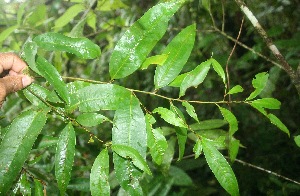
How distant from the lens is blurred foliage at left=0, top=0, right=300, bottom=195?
1.69 metres

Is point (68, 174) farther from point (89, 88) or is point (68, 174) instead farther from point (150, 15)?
point (150, 15)

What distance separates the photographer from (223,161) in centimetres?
89

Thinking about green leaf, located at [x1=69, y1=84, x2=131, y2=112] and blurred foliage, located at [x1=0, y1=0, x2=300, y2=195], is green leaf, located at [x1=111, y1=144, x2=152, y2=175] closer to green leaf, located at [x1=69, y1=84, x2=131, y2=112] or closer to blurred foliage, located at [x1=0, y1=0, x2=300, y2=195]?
green leaf, located at [x1=69, y1=84, x2=131, y2=112]

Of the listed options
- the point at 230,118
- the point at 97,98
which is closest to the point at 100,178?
the point at 97,98

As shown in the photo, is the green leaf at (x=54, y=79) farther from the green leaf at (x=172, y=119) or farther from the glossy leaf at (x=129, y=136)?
the green leaf at (x=172, y=119)

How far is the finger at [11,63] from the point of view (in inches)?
34.0

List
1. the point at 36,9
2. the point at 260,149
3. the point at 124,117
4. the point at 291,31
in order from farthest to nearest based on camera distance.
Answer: the point at 260,149
the point at 291,31
the point at 36,9
the point at 124,117

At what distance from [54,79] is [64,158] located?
230 millimetres

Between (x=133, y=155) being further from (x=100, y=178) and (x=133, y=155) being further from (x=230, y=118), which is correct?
(x=230, y=118)

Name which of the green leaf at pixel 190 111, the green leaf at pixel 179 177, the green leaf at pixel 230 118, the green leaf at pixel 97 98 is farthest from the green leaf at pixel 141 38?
the green leaf at pixel 179 177

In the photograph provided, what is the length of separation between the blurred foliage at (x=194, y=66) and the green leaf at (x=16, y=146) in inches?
23.5

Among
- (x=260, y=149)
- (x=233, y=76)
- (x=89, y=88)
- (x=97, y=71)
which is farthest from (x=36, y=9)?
(x=260, y=149)

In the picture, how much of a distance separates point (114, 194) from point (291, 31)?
2.01 m

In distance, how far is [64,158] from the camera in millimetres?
855
